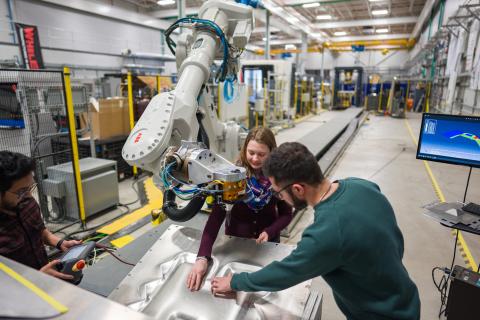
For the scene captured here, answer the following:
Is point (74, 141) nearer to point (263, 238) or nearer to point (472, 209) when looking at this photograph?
point (263, 238)

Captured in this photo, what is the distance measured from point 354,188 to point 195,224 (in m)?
1.63

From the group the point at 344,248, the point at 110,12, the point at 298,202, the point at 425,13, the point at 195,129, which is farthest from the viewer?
the point at 425,13

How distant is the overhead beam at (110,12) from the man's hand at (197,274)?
11.8m

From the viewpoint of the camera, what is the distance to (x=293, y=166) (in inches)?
42.3

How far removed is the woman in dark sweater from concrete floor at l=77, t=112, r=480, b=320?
65 cm

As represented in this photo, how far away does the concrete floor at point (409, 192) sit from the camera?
2.66 m

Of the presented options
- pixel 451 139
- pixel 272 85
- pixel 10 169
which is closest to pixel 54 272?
pixel 10 169

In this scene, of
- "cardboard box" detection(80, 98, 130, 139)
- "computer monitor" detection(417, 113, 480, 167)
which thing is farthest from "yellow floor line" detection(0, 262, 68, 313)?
"cardboard box" detection(80, 98, 130, 139)

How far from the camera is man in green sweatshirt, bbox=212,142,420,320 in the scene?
3.23 ft

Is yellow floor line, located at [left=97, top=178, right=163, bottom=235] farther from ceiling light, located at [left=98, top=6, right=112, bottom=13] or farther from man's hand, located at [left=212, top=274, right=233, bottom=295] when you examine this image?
ceiling light, located at [left=98, top=6, right=112, bottom=13]

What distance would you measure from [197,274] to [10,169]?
0.97m

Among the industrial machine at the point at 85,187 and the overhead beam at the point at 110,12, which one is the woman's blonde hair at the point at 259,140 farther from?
the overhead beam at the point at 110,12

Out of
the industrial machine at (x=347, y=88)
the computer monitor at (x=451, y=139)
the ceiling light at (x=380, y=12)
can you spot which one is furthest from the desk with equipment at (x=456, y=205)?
the industrial machine at (x=347, y=88)

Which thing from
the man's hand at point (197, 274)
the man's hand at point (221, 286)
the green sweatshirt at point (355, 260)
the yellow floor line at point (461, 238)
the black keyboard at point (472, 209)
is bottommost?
the yellow floor line at point (461, 238)
